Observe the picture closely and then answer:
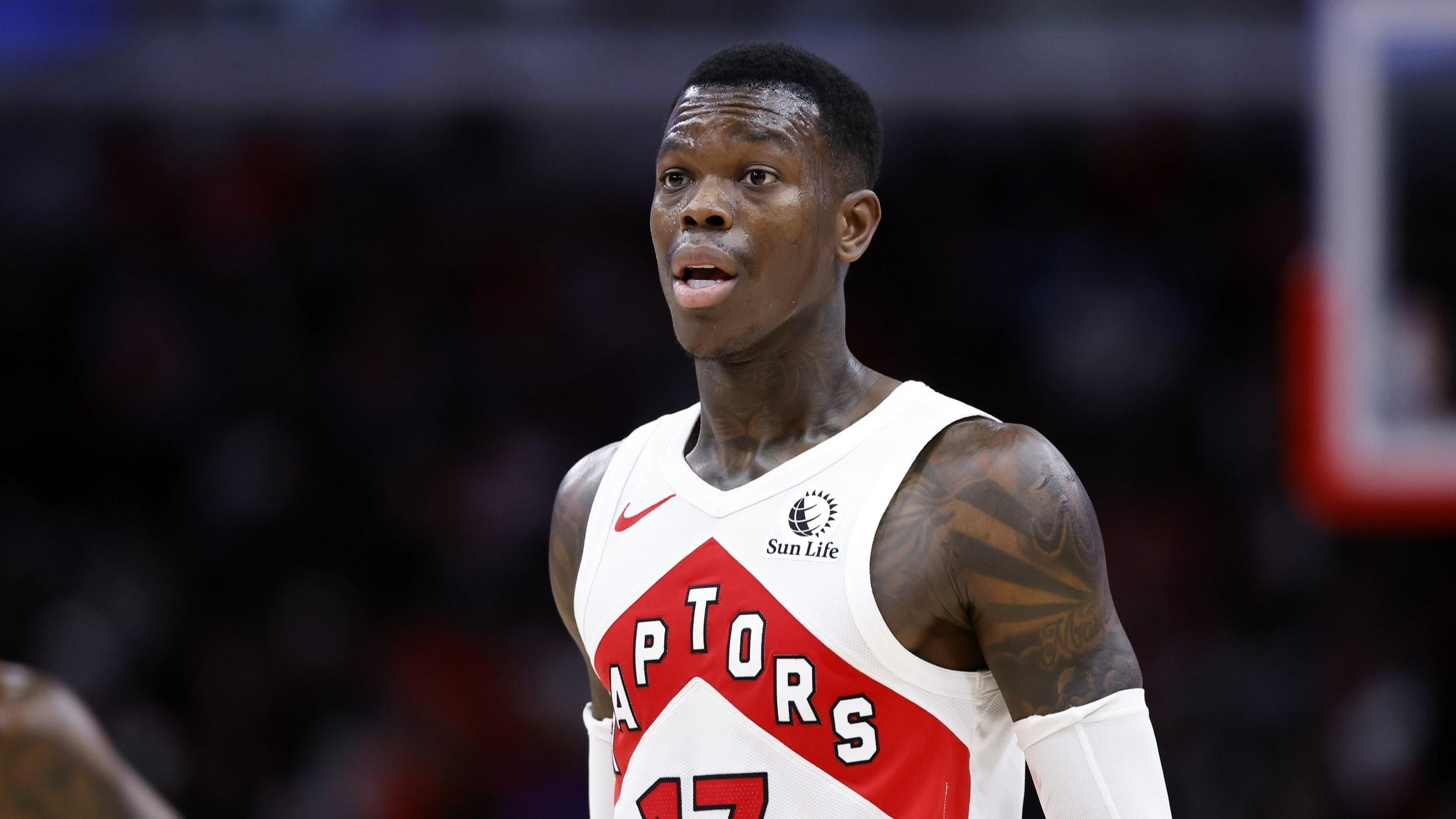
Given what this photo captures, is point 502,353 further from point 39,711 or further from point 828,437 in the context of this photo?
point 828,437

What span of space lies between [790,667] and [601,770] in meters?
0.72

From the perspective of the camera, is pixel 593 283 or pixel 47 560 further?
pixel 593 283

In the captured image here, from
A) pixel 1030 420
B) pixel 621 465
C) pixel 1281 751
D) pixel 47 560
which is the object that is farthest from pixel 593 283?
pixel 621 465

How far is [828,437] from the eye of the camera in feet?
10.0

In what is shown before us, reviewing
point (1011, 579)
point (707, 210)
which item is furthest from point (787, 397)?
point (1011, 579)

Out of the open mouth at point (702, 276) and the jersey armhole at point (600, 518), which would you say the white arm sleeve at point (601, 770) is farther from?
the open mouth at point (702, 276)

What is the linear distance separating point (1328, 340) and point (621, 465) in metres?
4.81

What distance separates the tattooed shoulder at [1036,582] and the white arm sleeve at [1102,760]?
0.09 feet

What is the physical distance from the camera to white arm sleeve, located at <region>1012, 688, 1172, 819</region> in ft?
8.67

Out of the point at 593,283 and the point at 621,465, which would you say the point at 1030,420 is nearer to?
the point at 593,283

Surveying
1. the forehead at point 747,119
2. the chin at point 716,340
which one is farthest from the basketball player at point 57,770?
the forehead at point 747,119

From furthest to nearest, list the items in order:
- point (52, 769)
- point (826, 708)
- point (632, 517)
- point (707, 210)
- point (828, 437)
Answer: point (52, 769), point (632, 517), point (828, 437), point (707, 210), point (826, 708)

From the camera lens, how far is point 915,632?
2740mm

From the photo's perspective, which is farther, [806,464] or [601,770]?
[601,770]
